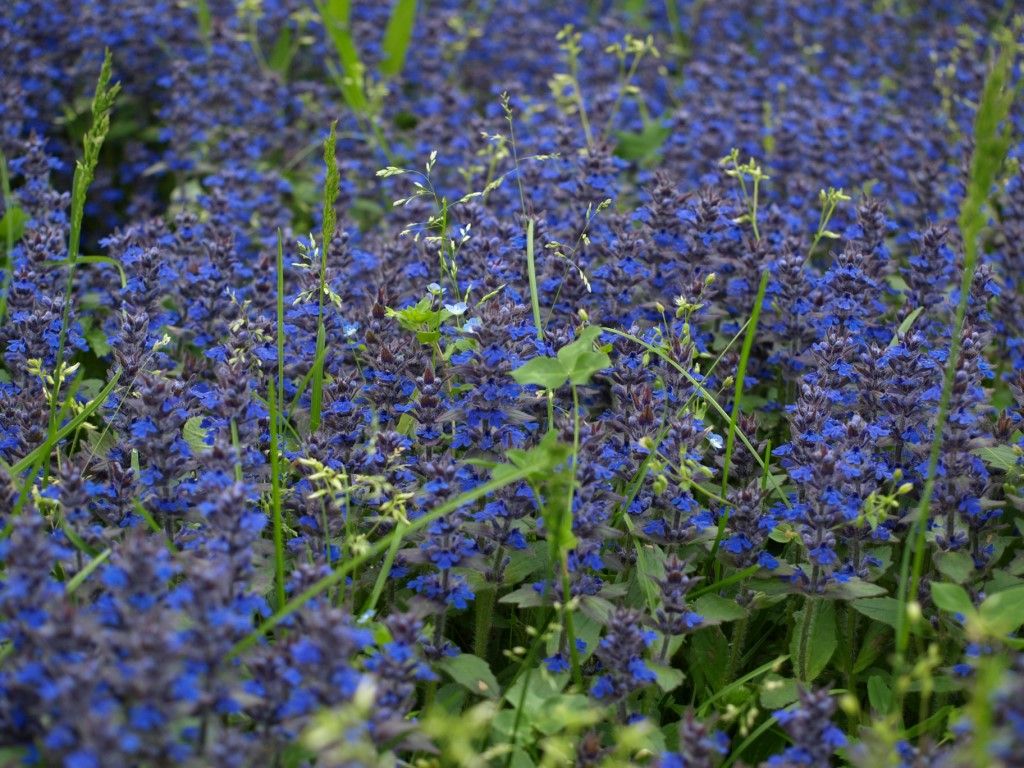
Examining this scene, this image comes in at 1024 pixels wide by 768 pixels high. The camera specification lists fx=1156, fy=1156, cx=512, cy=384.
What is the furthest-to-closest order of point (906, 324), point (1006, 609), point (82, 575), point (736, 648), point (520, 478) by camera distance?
point (906, 324)
point (736, 648)
point (520, 478)
point (1006, 609)
point (82, 575)

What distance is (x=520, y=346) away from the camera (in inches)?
166

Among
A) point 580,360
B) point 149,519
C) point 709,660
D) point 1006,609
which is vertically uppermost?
point 580,360

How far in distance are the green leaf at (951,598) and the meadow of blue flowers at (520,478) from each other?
0.01 meters

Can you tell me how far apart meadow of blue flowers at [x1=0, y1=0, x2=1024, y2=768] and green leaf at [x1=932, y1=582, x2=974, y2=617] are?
0.01m

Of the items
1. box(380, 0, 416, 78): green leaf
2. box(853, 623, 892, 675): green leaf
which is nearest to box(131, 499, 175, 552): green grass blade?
box(853, 623, 892, 675): green leaf

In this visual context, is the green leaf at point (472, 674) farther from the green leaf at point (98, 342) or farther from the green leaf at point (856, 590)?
the green leaf at point (98, 342)

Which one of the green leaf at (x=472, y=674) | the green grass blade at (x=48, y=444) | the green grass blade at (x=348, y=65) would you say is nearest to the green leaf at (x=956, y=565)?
the green leaf at (x=472, y=674)

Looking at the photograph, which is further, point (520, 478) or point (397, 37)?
point (397, 37)

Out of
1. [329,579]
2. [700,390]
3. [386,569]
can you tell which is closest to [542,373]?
[700,390]

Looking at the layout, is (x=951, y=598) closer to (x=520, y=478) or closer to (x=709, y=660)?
(x=709, y=660)

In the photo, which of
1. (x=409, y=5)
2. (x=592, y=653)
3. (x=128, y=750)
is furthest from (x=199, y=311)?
(x=409, y=5)

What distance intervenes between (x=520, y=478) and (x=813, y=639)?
1.23 metres

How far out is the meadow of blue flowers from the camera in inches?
113

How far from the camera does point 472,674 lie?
3.54m
